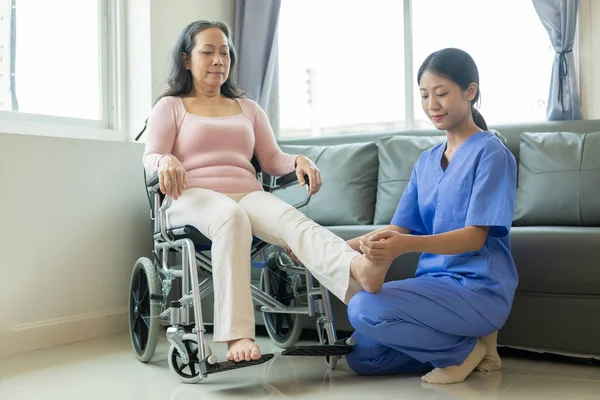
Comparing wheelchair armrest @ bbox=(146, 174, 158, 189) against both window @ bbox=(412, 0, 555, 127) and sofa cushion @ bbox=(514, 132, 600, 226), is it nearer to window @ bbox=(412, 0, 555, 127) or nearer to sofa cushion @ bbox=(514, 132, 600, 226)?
sofa cushion @ bbox=(514, 132, 600, 226)

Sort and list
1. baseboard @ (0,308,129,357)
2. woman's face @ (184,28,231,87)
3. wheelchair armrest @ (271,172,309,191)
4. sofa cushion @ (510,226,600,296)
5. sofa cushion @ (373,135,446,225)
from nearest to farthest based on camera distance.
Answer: sofa cushion @ (510,226,600,296)
wheelchair armrest @ (271,172,309,191)
woman's face @ (184,28,231,87)
baseboard @ (0,308,129,357)
sofa cushion @ (373,135,446,225)

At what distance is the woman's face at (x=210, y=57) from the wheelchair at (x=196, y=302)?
1.09 ft

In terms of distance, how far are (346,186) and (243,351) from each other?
4.53 feet

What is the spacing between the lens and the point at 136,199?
346 cm

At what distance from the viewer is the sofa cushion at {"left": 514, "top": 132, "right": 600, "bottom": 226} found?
2.72 meters

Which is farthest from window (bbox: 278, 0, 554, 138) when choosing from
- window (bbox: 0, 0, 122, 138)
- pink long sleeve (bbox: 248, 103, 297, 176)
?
pink long sleeve (bbox: 248, 103, 297, 176)

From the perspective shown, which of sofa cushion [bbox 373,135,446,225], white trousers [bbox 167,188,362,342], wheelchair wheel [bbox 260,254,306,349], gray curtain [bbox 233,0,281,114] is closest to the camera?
white trousers [bbox 167,188,362,342]

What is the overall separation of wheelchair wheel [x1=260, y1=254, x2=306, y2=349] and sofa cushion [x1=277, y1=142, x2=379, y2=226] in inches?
20.6

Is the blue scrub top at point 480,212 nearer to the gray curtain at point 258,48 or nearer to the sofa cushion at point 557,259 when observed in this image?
the sofa cushion at point 557,259

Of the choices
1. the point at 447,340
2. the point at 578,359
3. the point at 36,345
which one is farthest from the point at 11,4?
the point at 578,359

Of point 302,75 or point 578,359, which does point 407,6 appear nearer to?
point 302,75

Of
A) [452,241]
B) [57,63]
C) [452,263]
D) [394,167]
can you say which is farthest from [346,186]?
[57,63]

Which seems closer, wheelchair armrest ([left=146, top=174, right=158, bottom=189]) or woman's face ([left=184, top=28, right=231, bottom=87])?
wheelchair armrest ([left=146, top=174, right=158, bottom=189])

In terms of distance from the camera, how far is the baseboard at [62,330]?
9.37ft
